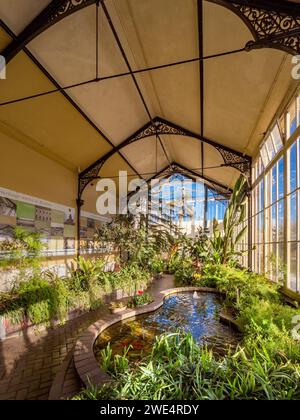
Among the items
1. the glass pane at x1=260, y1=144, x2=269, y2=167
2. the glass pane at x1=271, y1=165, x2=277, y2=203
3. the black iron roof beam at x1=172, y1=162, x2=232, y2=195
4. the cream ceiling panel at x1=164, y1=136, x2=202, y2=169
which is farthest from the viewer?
the black iron roof beam at x1=172, y1=162, x2=232, y2=195

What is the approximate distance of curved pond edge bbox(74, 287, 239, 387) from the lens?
2322mm

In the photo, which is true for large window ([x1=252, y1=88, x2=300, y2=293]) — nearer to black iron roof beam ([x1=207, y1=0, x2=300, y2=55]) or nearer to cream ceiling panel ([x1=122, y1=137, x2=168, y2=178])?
black iron roof beam ([x1=207, y1=0, x2=300, y2=55])

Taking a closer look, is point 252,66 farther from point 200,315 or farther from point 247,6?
point 200,315

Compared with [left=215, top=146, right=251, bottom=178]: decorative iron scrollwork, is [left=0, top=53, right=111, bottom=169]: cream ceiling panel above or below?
above

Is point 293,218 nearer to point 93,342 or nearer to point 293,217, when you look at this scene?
point 293,217

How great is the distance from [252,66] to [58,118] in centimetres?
454

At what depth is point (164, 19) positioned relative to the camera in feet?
13.6

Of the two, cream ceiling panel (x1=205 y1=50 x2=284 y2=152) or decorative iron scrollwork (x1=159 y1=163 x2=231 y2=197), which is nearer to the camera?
cream ceiling panel (x1=205 y1=50 x2=284 y2=152)

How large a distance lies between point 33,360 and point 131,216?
6573 millimetres

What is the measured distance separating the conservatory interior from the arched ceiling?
29 millimetres

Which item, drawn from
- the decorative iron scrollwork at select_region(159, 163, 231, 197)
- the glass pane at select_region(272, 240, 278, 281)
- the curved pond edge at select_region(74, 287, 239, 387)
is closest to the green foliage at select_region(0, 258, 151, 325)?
the curved pond edge at select_region(74, 287, 239, 387)

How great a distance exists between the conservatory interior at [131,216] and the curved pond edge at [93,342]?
0.07 ft

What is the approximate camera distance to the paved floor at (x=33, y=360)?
104 inches

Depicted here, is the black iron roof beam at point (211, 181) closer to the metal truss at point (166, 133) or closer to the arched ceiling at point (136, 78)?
the metal truss at point (166, 133)
